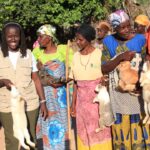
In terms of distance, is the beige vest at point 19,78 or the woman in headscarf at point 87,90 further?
the woman in headscarf at point 87,90

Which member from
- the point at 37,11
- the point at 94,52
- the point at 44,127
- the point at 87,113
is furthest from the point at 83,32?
the point at 37,11

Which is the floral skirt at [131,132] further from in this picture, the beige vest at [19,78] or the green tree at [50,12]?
the green tree at [50,12]

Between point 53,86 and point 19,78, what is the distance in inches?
41.6

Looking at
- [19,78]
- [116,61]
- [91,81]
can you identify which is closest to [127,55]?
[116,61]

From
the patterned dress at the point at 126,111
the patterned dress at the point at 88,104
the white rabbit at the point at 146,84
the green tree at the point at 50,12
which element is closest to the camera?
the white rabbit at the point at 146,84

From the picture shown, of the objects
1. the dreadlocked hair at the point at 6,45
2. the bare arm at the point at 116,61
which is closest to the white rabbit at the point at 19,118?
the dreadlocked hair at the point at 6,45

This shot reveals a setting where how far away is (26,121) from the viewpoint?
429 centimetres

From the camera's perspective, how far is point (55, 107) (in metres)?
5.38

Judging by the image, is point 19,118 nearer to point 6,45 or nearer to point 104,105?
point 6,45

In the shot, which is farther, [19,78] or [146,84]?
[19,78]

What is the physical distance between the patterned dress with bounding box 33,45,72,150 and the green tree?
676 centimetres

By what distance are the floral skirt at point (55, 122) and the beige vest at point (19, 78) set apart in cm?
97

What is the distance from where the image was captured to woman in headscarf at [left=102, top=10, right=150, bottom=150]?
4.13m

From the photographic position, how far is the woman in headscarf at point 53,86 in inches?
206
